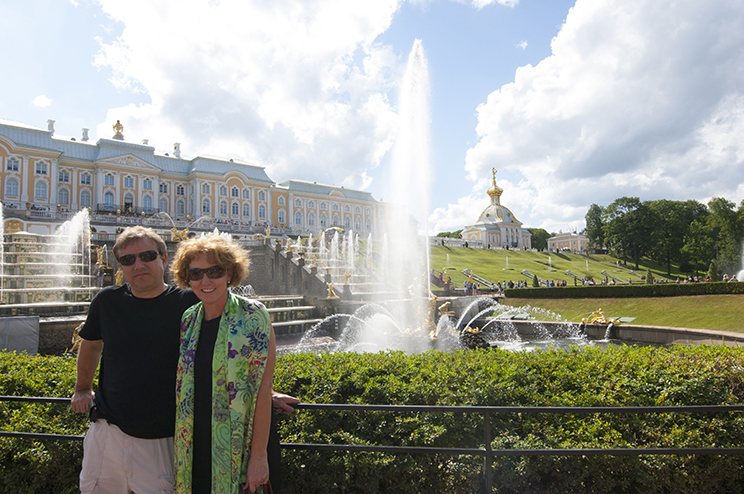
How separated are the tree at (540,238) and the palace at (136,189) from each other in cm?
6610

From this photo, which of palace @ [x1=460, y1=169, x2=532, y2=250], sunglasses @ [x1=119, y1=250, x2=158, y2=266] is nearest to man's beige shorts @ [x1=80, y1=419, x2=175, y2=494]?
sunglasses @ [x1=119, y1=250, x2=158, y2=266]

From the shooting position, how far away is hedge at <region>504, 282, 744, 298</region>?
779 inches

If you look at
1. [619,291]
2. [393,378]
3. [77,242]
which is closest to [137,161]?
[77,242]

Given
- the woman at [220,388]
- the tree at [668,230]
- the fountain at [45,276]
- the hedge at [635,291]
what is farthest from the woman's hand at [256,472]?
the tree at [668,230]

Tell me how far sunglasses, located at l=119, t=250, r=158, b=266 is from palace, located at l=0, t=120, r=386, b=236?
4354 cm

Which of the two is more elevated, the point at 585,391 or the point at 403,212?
the point at 403,212

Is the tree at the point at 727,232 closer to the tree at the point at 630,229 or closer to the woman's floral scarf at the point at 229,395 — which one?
the tree at the point at 630,229

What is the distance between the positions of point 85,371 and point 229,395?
1.19 m

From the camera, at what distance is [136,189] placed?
5444 centimetres

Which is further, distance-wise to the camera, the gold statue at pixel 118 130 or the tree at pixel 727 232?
the gold statue at pixel 118 130

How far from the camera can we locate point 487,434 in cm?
261

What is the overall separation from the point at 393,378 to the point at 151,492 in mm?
1930

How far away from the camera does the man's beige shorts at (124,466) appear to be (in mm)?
2273

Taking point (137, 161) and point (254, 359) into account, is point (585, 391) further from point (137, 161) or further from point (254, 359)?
point (137, 161)
